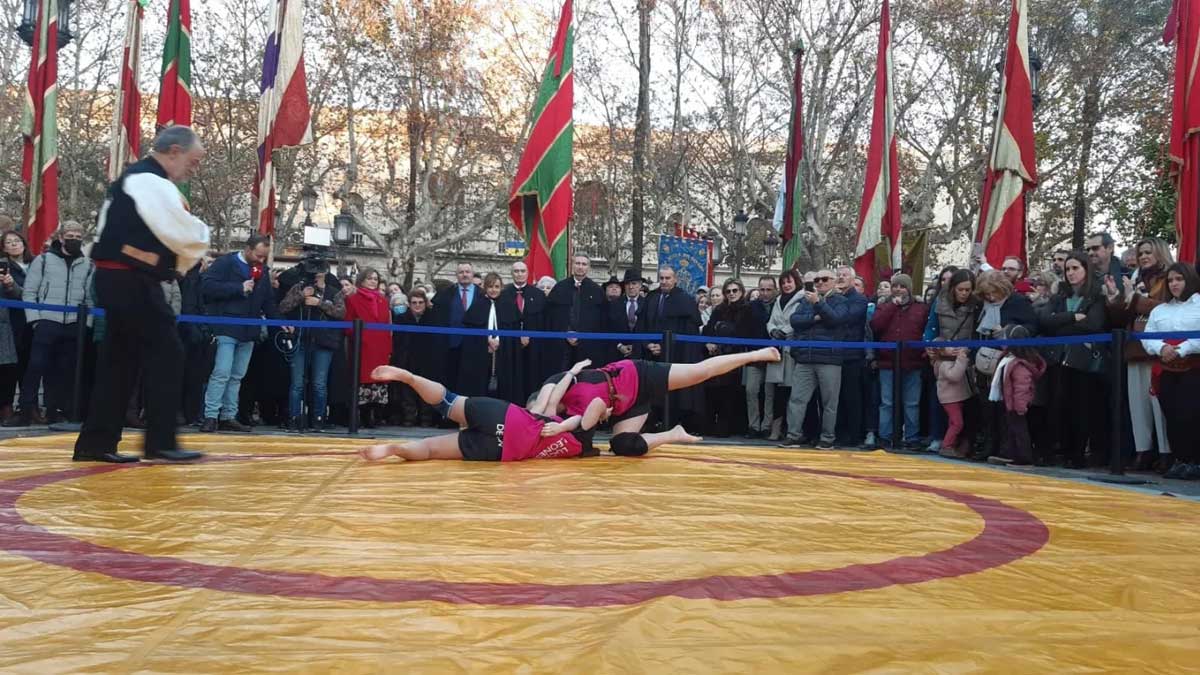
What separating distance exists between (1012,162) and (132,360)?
8586 millimetres

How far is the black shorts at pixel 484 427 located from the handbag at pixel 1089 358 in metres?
4.74

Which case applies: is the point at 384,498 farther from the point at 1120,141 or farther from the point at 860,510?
the point at 1120,141

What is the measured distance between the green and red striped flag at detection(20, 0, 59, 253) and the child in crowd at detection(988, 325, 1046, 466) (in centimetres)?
939

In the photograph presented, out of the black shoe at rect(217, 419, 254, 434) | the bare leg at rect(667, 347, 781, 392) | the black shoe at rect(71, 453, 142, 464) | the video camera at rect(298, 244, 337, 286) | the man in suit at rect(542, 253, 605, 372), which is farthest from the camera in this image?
the man in suit at rect(542, 253, 605, 372)

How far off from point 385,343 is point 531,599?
7.97 meters

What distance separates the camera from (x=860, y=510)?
4238 millimetres

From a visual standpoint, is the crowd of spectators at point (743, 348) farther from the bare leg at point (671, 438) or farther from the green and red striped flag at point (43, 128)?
the bare leg at point (671, 438)

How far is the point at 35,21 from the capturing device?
10797 millimetres

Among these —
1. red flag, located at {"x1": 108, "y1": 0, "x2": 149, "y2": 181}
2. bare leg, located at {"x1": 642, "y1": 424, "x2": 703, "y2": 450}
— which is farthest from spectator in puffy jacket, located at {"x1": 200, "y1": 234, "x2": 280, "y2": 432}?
bare leg, located at {"x1": 642, "y1": 424, "x2": 703, "y2": 450}

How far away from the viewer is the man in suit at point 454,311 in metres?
10.8

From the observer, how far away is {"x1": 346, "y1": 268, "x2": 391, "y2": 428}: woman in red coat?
9.99m

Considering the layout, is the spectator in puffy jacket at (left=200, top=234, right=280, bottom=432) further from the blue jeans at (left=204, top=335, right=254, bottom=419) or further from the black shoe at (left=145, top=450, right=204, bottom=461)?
the black shoe at (left=145, top=450, right=204, bottom=461)

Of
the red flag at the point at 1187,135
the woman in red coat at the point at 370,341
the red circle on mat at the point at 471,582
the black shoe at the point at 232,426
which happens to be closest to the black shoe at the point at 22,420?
the black shoe at the point at 232,426

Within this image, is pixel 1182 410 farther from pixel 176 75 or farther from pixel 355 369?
pixel 176 75
